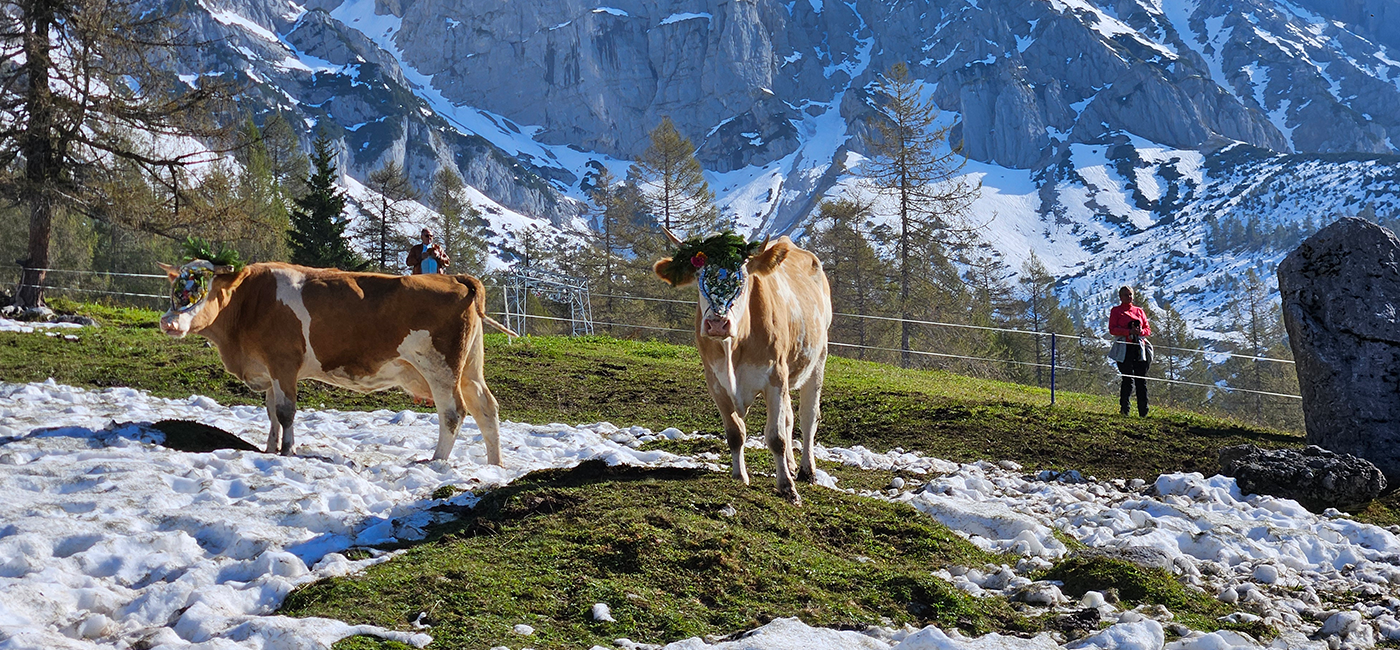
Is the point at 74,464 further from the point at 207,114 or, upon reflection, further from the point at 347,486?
the point at 207,114

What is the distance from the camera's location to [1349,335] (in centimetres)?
1176

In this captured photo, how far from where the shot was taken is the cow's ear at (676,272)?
8.14 meters

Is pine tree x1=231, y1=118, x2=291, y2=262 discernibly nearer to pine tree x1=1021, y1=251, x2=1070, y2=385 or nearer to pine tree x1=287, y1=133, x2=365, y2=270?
pine tree x1=287, y1=133, x2=365, y2=270

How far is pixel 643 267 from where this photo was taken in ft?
161

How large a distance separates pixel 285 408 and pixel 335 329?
85 centimetres

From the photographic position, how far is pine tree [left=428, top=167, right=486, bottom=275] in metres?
57.3

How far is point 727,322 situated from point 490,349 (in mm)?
13323

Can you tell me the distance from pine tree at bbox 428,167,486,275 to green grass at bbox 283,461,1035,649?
51.2 metres

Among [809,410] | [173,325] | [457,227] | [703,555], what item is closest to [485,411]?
[173,325]

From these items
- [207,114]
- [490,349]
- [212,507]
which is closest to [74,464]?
[212,507]

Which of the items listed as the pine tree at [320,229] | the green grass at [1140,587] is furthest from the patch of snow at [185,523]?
the pine tree at [320,229]

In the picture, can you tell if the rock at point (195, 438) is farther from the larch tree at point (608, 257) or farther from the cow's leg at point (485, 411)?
the larch tree at point (608, 257)

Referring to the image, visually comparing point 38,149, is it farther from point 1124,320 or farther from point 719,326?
point 1124,320

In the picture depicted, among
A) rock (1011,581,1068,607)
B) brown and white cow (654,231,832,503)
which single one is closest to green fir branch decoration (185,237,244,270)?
brown and white cow (654,231,832,503)
